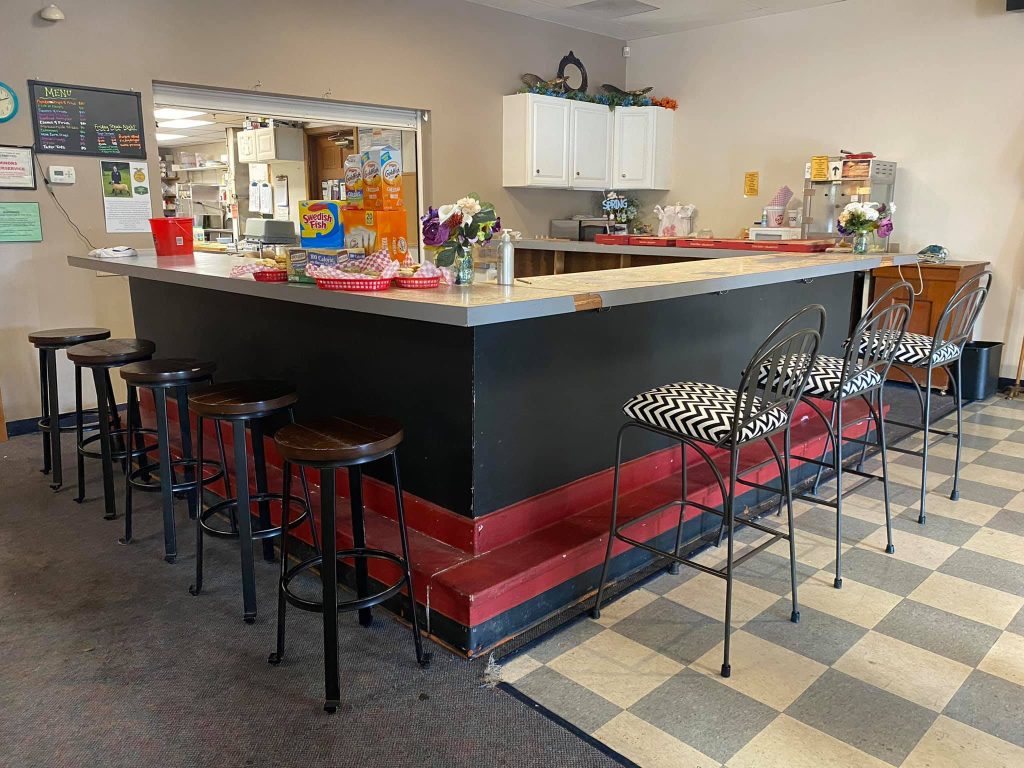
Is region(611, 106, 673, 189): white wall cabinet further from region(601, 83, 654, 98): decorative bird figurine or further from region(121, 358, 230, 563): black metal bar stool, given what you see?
region(121, 358, 230, 563): black metal bar stool

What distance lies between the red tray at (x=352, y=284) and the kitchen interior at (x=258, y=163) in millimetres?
3102

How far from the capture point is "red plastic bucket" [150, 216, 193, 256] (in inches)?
149

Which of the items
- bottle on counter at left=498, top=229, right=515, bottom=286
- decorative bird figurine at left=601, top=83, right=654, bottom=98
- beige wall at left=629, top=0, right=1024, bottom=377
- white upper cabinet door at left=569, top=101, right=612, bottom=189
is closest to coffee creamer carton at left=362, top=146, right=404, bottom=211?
bottle on counter at left=498, top=229, right=515, bottom=286

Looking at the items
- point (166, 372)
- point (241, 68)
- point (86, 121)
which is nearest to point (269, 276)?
point (166, 372)

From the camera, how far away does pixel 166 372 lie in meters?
2.70

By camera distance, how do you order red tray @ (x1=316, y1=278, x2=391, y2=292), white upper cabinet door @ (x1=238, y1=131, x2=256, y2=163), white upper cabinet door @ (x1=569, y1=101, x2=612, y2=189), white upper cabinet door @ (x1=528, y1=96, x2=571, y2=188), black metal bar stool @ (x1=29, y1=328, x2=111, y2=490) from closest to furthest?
red tray @ (x1=316, y1=278, x2=391, y2=292) < black metal bar stool @ (x1=29, y1=328, x2=111, y2=490) < white upper cabinet door @ (x1=238, y1=131, x2=256, y2=163) < white upper cabinet door @ (x1=528, y1=96, x2=571, y2=188) < white upper cabinet door @ (x1=569, y1=101, x2=612, y2=189)

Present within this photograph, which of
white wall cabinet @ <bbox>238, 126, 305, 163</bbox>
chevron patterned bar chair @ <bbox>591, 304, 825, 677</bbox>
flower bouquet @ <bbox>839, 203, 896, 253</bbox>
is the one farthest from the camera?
white wall cabinet @ <bbox>238, 126, 305, 163</bbox>

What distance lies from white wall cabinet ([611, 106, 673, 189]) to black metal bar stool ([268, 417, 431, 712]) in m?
5.64

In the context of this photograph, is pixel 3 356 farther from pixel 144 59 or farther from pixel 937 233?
pixel 937 233

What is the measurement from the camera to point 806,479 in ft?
11.7

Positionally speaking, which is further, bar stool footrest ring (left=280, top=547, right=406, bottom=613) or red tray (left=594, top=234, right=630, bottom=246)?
red tray (left=594, top=234, right=630, bottom=246)

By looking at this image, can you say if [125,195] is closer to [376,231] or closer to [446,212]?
[376,231]

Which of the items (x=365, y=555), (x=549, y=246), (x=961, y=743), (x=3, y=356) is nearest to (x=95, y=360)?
(x=365, y=555)

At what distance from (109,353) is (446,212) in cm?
162
